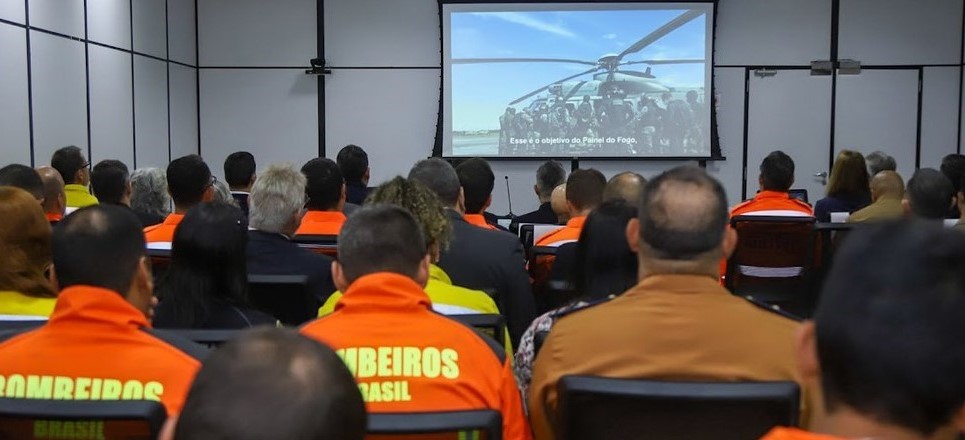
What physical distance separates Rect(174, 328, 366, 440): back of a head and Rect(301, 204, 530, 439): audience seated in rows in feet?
→ 2.55

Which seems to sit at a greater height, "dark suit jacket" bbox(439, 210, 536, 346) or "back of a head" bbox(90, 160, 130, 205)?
"back of a head" bbox(90, 160, 130, 205)

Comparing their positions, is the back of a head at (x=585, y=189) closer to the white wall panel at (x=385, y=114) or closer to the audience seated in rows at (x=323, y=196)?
the audience seated in rows at (x=323, y=196)

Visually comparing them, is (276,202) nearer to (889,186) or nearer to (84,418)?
(84,418)

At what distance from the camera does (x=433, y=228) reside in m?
2.83

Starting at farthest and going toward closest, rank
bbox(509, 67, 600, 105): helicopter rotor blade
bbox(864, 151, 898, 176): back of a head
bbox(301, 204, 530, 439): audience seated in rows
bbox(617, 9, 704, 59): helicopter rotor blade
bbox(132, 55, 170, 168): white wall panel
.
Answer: bbox(509, 67, 600, 105): helicopter rotor blade → bbox(617, 9, 704, 59): helicopter rotor blade → bbox(132, 55, 170, 168): white wall panel → bbox(864, 151, 898, 176): back of a head → bbox(301, 204, 530, 439): audience seated in rows

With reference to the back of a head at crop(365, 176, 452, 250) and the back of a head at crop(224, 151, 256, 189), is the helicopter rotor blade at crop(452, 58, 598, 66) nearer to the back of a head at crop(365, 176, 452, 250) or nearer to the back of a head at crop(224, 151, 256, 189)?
the back of a head at crop(224, 151, 256, 189)

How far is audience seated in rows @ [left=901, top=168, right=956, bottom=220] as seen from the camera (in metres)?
4.28

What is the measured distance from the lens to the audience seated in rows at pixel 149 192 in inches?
195

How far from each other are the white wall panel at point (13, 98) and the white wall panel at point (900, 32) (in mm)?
7807

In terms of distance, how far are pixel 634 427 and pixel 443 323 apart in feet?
1.46

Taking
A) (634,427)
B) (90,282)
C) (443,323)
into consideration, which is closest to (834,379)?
(634,427)

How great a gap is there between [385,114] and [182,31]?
7.51 feet

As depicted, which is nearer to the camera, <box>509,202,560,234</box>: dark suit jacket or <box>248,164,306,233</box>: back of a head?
<box>248,164,306,233</box>: back of a head

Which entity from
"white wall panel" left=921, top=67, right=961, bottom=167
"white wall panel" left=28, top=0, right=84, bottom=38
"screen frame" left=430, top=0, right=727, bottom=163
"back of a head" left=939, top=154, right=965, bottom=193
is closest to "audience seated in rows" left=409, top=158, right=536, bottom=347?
"back of a head" left=939, top=154, right=965, bottom=193
